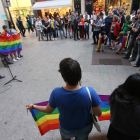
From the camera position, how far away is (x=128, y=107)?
1242 mm

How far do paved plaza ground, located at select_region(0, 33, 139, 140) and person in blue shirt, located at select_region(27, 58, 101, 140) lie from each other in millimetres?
1369

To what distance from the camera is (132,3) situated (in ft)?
52.8

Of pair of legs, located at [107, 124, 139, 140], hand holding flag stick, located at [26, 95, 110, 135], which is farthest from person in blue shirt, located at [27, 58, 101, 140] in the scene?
hand holding flag stick, located at [26, 95, 110, 135]

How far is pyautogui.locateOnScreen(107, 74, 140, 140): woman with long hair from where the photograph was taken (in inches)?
48.3

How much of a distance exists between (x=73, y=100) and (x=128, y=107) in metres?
0.59

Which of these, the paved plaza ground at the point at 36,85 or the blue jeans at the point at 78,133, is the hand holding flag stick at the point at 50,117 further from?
the blue jeans at the point at 78,133

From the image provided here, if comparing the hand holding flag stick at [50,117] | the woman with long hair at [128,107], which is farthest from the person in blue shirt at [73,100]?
the hand holding flag stick at [50,117]

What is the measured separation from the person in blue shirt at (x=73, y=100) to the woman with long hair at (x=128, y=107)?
23cm

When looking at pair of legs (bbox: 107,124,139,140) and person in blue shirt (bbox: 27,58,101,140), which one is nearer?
person in blue shirt (bbox: 27,58,101,140)

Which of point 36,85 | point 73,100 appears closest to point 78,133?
point 73,100

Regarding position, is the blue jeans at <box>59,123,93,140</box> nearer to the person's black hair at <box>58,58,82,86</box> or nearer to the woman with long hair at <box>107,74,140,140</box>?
the woman with long hair at <box>107,74,140,140</box>

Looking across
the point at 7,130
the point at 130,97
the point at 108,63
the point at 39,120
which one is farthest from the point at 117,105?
the point at 108,63

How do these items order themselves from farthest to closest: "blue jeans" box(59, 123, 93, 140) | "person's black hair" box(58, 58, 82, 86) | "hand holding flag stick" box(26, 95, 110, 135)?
"hand holding flag stick" box(26, 95, 110, 135)
"blue jeans" box(59, 123, 93, 140)
"person's black hair" box(58, 58, 82, 86)

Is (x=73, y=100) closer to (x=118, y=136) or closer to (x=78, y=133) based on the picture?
(x=78, y=133)
